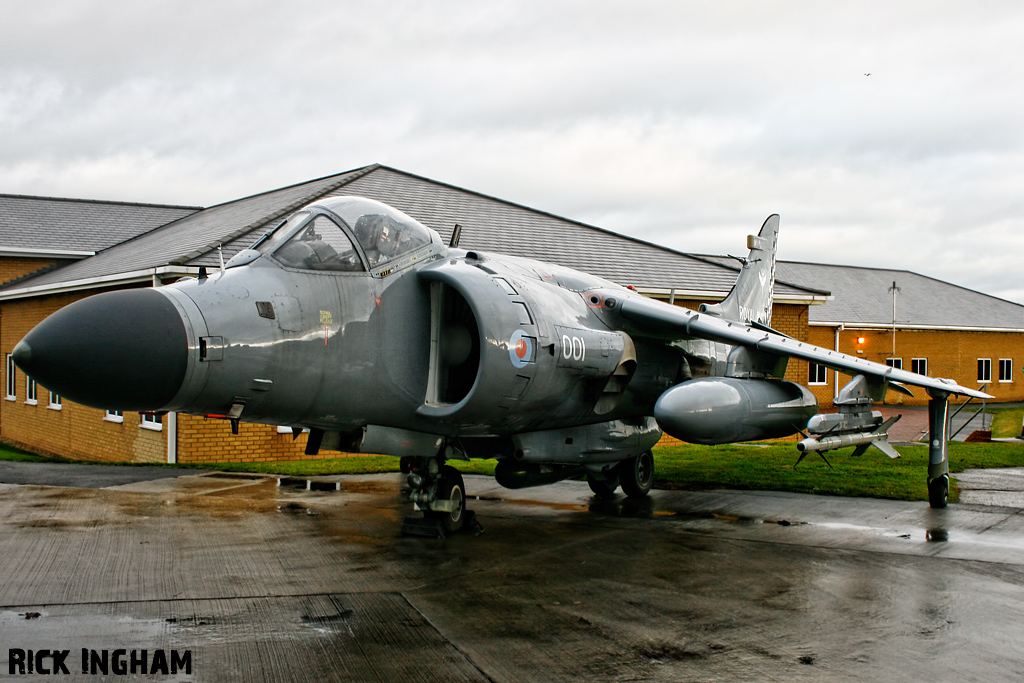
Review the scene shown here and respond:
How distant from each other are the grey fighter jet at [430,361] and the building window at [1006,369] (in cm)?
3672

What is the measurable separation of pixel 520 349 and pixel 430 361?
0.81 meters

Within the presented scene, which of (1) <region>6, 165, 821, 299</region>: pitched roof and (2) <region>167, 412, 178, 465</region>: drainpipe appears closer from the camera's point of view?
(2) <region>167, 412, 178, 465</region>: drainpipe

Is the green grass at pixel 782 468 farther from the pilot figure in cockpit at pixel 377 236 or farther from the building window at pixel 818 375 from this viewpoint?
the building window at pixel 818 375

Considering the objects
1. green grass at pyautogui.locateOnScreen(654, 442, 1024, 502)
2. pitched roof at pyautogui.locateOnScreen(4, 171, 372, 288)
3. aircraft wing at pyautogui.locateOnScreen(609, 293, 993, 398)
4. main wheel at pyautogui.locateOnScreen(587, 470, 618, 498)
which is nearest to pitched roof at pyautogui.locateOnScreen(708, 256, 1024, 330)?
green grass at pyautogui.locateOnScreen(654, 442, 1024, 502)

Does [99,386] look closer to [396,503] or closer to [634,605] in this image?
[634,605]

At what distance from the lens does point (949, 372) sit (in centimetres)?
3941

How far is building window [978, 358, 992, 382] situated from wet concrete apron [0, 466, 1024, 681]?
115 ft

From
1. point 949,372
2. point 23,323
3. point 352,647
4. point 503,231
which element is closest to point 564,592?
point 352,647

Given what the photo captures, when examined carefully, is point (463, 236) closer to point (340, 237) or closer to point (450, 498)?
point (450, 498)

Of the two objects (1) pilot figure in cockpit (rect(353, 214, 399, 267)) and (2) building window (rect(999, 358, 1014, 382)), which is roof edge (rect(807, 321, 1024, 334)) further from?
(1) pilot figure in cockpit (rect(353, 214, 399, 267))

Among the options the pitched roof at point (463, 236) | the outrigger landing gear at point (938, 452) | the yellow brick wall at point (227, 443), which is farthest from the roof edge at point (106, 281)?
the outrigger landing gear at point (938, 452)

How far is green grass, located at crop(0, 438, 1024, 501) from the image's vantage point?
1169 centimetres

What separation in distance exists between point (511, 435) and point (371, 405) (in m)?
1.79

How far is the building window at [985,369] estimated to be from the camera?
4028 cm
